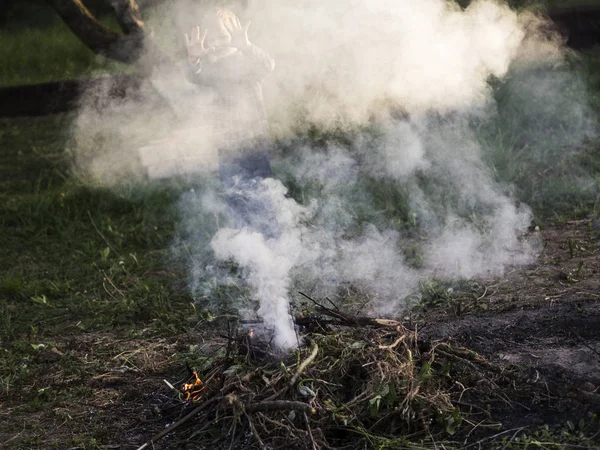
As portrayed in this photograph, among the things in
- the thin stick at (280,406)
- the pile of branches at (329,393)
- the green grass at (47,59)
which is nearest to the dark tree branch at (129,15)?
the green grass at (47,59)

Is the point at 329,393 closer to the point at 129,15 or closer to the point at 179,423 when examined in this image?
the point at 179,423

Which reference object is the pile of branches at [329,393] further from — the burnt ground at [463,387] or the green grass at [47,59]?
the green grass at [47,59]

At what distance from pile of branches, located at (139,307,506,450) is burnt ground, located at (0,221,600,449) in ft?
0.51

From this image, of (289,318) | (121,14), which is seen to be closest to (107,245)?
(121,14)

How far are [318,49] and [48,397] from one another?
3543 mm

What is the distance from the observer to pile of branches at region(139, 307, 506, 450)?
10.6 ft

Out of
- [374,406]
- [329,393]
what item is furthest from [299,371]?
[374,406]

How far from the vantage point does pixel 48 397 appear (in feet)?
13.4

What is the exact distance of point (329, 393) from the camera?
3412mm

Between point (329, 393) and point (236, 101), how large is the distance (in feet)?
8.65

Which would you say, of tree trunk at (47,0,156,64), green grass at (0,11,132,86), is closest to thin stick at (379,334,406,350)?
tree trunk at (47,0,156,64)

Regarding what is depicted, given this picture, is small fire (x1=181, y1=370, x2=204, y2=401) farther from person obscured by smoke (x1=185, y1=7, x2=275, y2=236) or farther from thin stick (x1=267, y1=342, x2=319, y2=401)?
person obscured by smoke (x1=185, y1=7, x2=275, y2=236)

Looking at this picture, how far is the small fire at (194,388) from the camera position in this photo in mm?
3607

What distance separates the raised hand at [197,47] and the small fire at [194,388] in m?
2.39
